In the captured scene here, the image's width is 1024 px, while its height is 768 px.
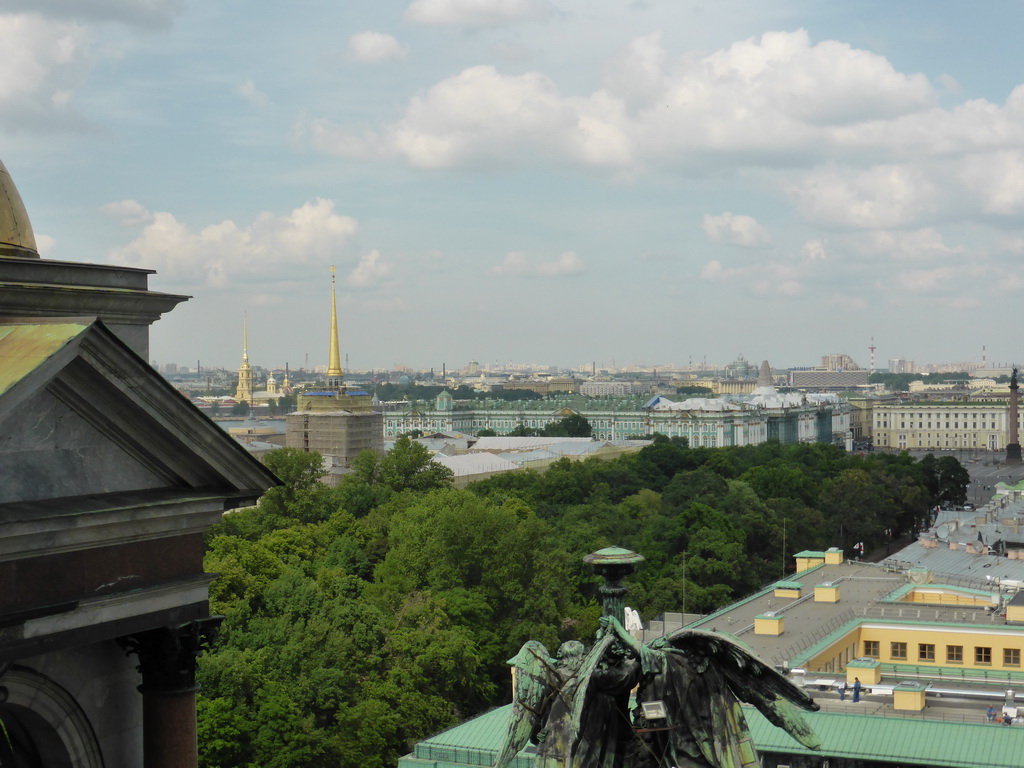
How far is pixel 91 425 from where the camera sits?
11781 millimetres

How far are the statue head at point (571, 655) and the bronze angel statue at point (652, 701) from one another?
14 mm

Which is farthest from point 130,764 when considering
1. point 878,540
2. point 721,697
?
point 878,540

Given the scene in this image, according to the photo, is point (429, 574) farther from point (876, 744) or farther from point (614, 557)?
point (614, 557)

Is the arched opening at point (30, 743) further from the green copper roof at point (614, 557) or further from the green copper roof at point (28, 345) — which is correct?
the green copper roof at point (614, 557)

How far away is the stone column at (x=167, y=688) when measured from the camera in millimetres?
12492

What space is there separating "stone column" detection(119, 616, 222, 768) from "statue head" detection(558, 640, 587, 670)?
3.60m

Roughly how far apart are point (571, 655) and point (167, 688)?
156 inches

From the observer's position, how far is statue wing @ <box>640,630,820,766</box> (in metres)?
11.5

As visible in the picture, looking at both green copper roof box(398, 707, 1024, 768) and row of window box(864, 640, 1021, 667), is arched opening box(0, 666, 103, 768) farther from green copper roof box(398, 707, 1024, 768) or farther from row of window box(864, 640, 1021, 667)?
row of window box(864, 640, 1021, 667)

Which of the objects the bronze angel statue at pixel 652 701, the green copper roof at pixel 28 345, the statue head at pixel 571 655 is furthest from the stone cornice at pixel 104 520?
the statue head at pixel 571 655

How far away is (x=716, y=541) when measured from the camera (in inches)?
2995

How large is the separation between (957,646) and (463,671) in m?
17.4

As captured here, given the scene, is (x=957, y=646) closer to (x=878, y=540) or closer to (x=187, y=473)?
(x=187, y=473)

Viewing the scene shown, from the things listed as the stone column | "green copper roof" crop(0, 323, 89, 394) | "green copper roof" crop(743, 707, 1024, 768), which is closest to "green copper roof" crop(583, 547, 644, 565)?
the stone column
